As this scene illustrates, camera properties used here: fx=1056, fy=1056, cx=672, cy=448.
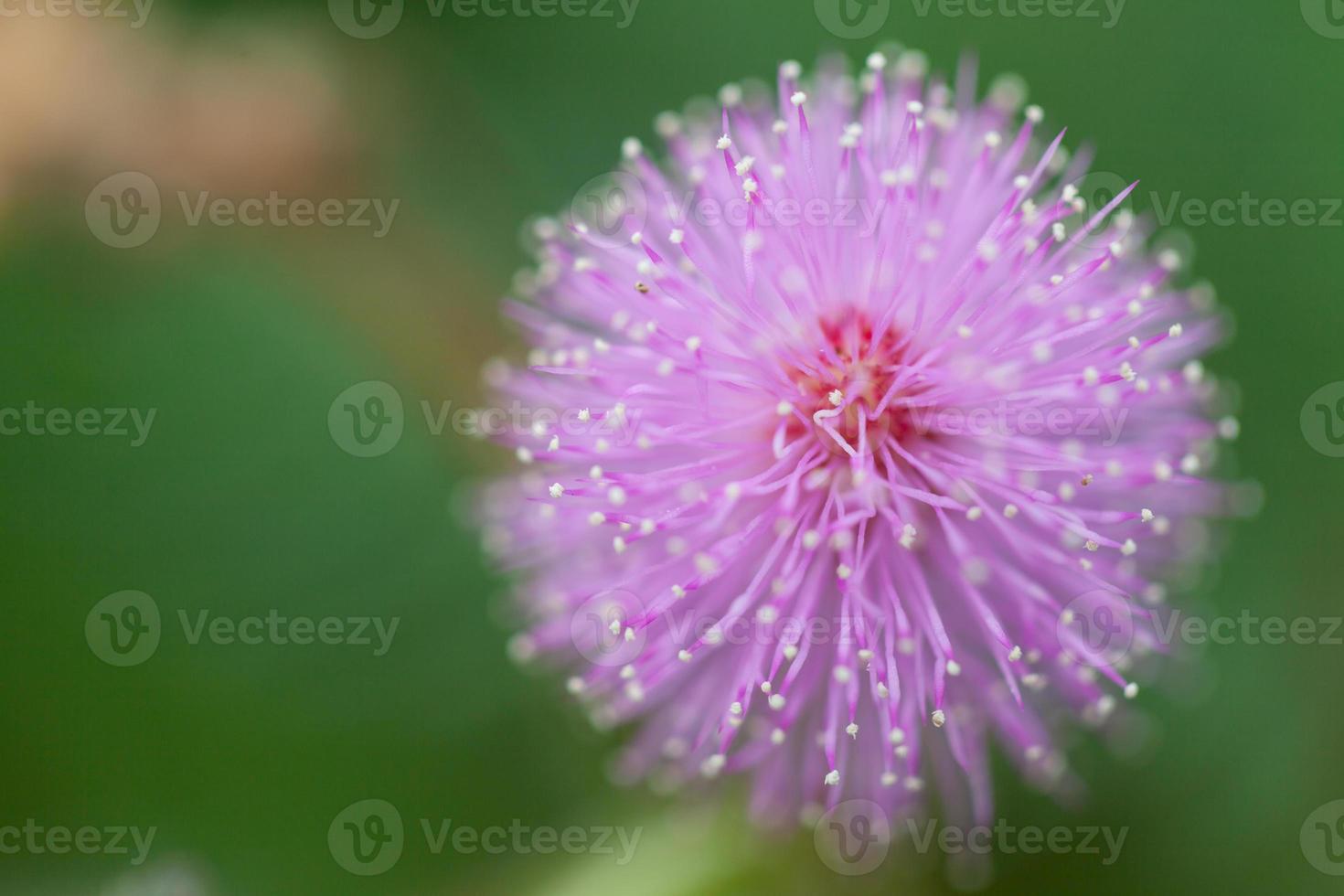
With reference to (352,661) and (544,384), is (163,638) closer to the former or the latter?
(352,661)

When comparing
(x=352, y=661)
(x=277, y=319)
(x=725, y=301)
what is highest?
(x=277, y=319)

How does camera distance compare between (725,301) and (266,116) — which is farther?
(266,116)

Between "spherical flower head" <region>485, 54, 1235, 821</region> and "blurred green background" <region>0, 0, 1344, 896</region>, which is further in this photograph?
"blurred green background" <region>0, 0, 1344, 896</region>

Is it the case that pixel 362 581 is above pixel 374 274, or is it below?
below

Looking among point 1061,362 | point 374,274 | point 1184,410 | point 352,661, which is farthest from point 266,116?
point 1184,410

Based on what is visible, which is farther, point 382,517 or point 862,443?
point 382,517
